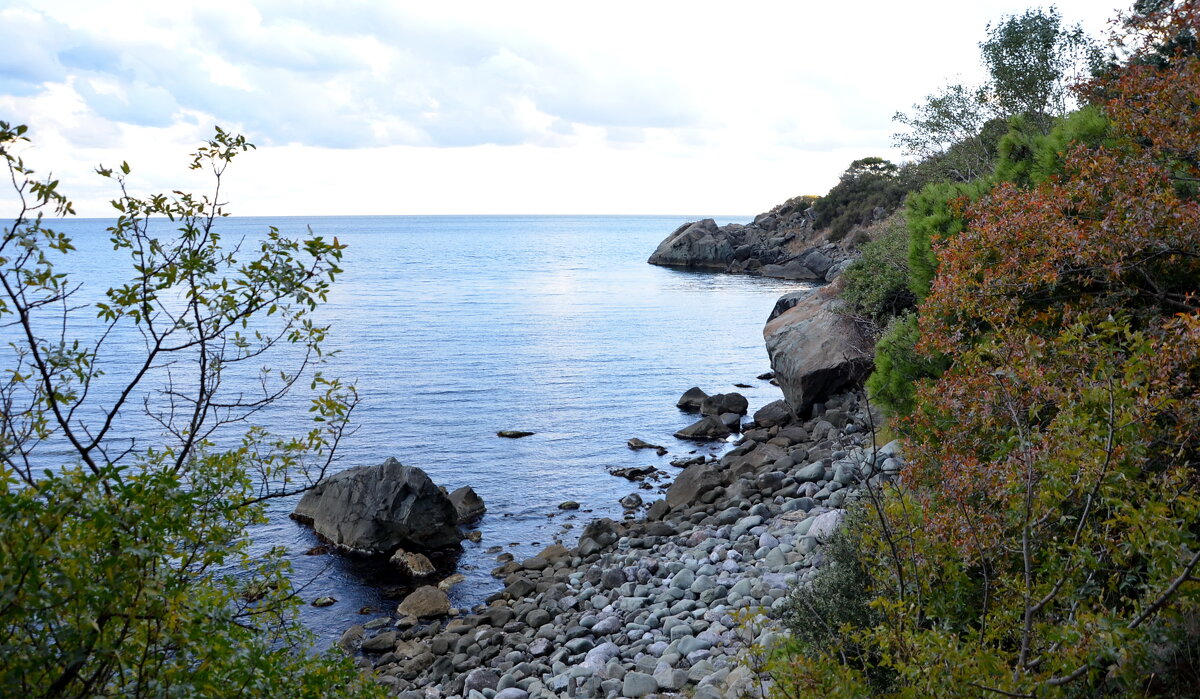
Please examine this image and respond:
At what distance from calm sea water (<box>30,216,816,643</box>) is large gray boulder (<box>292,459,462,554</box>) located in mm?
576

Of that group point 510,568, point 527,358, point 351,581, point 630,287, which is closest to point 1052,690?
point 510,568

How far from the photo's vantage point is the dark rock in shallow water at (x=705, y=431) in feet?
86.5

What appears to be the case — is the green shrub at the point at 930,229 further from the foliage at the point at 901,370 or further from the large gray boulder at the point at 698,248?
the large gray boulder at the point at 698,248

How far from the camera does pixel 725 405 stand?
2856 cm

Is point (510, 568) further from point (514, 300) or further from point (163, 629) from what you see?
point (514, 300)

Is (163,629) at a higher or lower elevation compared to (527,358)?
higher

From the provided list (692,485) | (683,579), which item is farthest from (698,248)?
(683,579)

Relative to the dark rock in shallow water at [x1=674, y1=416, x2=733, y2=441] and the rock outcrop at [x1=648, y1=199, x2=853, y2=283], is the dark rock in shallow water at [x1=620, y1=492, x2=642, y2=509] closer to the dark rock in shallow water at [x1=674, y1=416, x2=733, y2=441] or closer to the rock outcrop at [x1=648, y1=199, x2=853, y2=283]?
the dark rock in shallow water at [x1=674, y1=416, x2=733, y2=441]

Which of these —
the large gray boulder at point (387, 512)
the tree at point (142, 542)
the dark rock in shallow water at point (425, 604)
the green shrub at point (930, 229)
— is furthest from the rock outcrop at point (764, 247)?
the tree at point (142, 542)

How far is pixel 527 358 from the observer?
39344 mm

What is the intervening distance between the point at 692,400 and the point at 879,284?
969 cm

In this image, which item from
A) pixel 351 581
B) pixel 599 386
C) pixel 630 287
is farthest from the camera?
pixel 630 287

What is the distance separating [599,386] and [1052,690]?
29143mm

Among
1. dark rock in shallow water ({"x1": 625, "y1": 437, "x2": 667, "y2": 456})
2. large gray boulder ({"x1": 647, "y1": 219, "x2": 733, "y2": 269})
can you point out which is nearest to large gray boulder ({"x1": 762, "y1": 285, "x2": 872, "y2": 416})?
dark rock in shallow water ({"x1": 625, "y1": 437, "x2": 667, "y2": 456})
